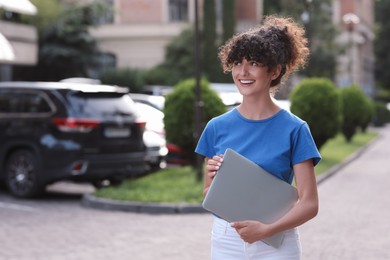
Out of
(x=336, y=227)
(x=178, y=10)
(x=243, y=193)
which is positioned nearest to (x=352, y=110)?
(x=336, y=227)

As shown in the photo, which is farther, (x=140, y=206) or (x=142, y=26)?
(x=142, y=26)

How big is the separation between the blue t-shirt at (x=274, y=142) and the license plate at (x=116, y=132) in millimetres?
9520

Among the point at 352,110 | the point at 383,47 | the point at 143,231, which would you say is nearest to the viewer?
the point at 143,231

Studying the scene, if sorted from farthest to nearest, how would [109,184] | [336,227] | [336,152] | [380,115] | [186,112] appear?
1. [380,115]
2. [336,152]
3. [186,112]
4. [109,184]
5. [336,227]

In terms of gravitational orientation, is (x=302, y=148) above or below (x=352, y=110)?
above

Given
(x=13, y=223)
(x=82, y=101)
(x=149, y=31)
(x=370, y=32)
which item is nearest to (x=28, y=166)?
(x=82, y=101)

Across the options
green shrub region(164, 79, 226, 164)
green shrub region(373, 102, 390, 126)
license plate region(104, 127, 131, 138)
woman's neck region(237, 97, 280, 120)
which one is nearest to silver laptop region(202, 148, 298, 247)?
woman's neck region(237, 97, 280, 120)

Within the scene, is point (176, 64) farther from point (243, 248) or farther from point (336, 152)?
point (243, 248)

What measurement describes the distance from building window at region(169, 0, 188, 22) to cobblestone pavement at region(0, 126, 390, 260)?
41.0 m

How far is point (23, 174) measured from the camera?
12875 millimetres

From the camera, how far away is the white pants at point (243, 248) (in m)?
3.20

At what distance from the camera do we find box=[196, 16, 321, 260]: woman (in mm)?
3191

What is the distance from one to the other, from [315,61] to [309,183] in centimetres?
4526

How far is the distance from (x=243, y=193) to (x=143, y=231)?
22.4 ft
